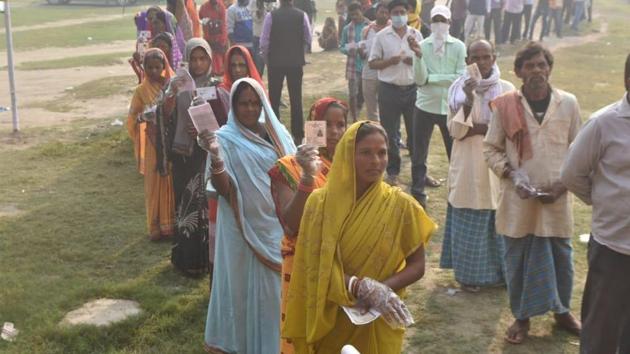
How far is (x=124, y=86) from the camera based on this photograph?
47.7 feet

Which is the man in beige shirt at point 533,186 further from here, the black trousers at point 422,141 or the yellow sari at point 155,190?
the yellow sari at point 155,190

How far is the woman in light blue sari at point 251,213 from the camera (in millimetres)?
4418

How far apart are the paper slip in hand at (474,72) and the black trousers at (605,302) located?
1826 millimetres

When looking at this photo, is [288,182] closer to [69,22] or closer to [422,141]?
[422,141]

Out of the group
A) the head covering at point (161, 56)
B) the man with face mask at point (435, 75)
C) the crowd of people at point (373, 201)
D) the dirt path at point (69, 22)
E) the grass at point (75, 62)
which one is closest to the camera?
the crowd of people at point (373, 201)

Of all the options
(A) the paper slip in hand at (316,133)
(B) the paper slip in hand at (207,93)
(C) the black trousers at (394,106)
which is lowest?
(C) the black trousers at (394,106)

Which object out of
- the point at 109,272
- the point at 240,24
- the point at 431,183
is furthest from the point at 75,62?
the point at 109,272

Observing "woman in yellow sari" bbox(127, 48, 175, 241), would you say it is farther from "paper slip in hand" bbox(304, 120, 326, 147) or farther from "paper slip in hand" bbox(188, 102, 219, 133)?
"paper slip in hand" bbox(304, 120, 326, 147)

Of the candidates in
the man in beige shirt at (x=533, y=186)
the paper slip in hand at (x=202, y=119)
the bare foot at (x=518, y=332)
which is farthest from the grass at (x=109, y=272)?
the paper slip in hand at (x=202, y=119)

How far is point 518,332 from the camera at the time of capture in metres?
5.04

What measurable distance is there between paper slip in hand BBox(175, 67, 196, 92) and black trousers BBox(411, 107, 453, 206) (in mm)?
2605

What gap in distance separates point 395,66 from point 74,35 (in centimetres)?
1703

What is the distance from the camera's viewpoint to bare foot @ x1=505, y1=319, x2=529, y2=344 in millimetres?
5023

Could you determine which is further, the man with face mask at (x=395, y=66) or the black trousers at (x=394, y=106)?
the black trousers at (x=394, y=106)
